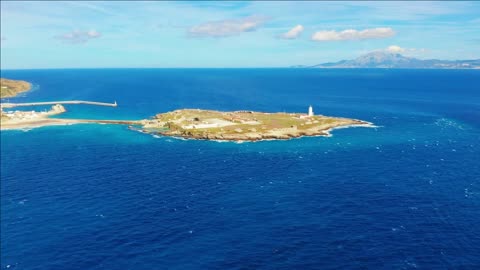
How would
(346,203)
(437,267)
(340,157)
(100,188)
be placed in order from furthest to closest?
1. (340,157)
2. (100,188)
3. (346,203)
4. (437,267)

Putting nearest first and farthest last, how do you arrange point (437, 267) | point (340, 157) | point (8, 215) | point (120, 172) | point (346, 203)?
point (437, 267), point (8, 215), point (346, 203), point (120, 172), point (340, 157)

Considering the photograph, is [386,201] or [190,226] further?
[386,201]

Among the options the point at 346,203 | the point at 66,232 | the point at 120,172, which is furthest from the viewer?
the point at 120,172

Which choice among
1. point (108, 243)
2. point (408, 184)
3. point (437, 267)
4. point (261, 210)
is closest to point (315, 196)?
point (261, 210)

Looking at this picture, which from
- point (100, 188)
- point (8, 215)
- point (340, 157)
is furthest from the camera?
point (340, 157)

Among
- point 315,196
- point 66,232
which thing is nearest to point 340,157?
point 315,196

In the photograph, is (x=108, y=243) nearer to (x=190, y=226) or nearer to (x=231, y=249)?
(x=190, y=226)

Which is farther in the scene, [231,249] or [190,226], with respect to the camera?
[190,226]

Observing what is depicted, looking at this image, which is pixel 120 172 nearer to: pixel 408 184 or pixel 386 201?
pixel 386 201

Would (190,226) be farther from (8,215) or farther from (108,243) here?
(8,215)
